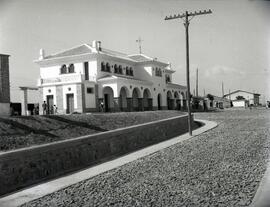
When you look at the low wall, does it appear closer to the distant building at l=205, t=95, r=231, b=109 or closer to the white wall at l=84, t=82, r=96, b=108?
the white wall at l=84, t=82, r=96, b=108

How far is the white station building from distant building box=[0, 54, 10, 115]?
15479mm

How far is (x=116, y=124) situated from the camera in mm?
26172

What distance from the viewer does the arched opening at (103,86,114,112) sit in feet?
127

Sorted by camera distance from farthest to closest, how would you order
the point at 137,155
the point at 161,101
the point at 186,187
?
the point at 161,101 < the point at 137,155 < the point at 186,187

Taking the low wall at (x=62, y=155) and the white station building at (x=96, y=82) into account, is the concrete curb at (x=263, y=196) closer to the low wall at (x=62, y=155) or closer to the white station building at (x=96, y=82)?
the low wall at (x=62, y=155)

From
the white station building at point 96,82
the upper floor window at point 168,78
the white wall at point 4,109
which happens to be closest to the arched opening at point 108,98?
the white station building at point 96,82

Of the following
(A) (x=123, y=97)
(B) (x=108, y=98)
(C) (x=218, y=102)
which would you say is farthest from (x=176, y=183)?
(C) (x=218, y=102)

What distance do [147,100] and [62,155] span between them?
34446mm

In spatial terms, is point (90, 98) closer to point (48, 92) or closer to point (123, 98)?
point (48, 92)

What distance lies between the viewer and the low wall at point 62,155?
348 inches

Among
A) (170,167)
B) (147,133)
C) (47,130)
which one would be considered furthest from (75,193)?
(47,130)

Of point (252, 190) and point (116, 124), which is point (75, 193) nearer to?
point (252, 190)

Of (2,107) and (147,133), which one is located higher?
(2,107)

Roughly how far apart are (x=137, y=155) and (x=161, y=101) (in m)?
35.1
